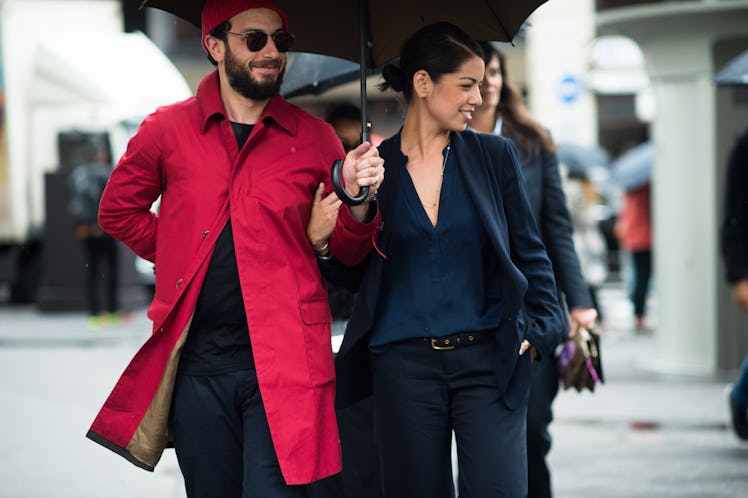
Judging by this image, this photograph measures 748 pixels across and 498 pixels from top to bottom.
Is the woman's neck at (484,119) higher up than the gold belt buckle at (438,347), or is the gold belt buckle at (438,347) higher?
the woman's neck at (484,119)

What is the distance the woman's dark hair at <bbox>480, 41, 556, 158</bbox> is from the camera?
523 cm

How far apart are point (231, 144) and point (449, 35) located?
78 centimetres

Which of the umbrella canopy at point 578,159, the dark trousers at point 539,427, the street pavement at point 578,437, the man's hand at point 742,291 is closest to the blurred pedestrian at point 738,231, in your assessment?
the man's hand at point 742,291

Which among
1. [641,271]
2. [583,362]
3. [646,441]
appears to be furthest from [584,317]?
[641,271]

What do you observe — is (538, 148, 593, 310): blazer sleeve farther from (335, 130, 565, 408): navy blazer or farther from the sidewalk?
the sidewalk

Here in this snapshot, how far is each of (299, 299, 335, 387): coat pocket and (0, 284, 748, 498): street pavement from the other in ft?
9.47

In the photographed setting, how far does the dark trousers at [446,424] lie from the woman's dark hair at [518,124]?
1.37m

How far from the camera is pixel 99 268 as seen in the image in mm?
15031

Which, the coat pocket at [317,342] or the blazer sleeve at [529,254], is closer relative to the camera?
the coat pocket at [317,342]

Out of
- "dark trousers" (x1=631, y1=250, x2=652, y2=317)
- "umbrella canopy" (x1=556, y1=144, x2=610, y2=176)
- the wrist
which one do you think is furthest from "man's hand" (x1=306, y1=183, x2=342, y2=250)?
"umbrella canopy" (x1=556, y1=144, x2=610, y2=176)

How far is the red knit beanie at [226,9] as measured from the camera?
398 centimetres

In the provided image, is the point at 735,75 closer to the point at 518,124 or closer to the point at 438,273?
the point at 518,124

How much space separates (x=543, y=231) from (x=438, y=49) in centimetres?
132

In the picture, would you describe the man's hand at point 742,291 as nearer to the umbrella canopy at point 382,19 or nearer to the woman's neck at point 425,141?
the umbrella canopy at point 382,19
